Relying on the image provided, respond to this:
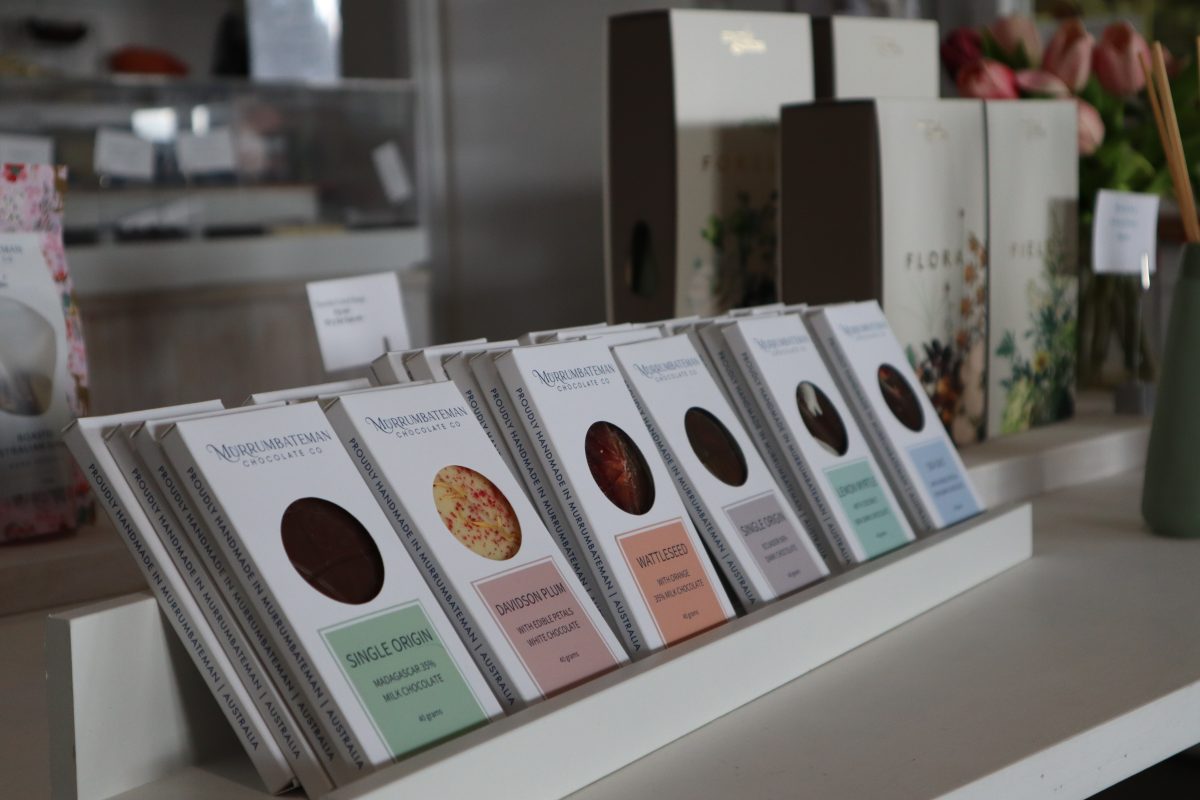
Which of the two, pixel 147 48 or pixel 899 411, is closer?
pixel 899 411

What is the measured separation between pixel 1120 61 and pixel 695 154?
2.22ft

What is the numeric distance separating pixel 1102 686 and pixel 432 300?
11.5 ft

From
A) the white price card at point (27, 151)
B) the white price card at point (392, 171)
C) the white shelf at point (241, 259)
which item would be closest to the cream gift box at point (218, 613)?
the white price card at point (27, 151)

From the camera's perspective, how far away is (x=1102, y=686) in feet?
2.54

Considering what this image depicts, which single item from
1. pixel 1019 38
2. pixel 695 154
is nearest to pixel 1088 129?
pixel 1019 38

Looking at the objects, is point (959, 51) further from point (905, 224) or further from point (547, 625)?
point (547, 625)

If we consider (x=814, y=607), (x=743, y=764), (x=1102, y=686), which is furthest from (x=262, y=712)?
(x=1102, y=686)

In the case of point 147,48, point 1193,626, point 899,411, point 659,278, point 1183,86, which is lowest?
point 1193,626

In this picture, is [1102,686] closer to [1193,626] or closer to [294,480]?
[1193,626]

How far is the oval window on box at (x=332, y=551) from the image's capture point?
1.96ft

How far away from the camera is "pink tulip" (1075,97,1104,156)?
63.6 inches

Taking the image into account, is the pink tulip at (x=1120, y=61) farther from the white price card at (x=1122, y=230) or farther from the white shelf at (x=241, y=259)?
the white shelf at (x=241, y=259)

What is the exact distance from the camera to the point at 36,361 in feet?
3.50

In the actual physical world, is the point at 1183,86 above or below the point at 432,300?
above
